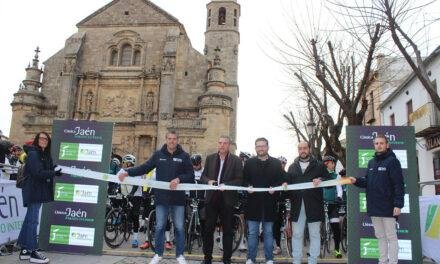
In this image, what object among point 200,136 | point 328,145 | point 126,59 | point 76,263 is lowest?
point 76,263

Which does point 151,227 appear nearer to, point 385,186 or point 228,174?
point 228,174

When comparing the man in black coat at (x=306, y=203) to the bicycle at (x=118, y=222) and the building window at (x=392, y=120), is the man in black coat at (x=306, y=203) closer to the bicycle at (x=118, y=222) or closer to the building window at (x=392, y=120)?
the bicycle at (x=118, y=222)

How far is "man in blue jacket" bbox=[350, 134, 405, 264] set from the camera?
5992 millimetres

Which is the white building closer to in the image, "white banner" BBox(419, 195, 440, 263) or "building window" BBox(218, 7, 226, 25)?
"white banner" BBox(419, 195, 440, 263)

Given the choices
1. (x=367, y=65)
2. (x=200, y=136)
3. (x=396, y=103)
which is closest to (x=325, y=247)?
(x=367, y=65)

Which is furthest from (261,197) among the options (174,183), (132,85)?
(132,85)

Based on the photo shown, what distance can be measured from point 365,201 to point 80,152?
553 cm

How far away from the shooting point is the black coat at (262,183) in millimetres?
6859

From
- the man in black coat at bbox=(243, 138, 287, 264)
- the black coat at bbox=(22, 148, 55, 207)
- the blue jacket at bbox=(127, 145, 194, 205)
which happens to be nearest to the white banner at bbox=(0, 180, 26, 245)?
the black coat at bbox=(22, 148, 55, 207)

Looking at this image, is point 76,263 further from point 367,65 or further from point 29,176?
point 367,65

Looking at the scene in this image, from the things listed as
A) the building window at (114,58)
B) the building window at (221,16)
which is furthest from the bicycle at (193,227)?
the building window at (221,16)

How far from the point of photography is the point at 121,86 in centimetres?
3225

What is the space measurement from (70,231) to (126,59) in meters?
27.4

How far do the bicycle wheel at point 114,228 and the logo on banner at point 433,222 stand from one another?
20.9 feet
